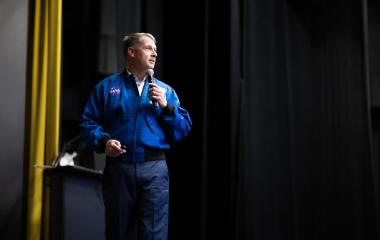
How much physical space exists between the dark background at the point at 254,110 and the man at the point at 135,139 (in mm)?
1055

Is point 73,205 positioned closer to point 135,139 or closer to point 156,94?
point 135,139

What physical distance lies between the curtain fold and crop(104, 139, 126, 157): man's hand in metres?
1.15

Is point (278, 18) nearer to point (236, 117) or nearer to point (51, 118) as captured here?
point (236, 117)

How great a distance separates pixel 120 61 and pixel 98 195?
83cm

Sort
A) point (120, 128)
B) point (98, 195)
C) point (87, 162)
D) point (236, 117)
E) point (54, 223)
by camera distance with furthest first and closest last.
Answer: point (87, 162), point (236, 117), point (98, 195), point (54, 223), point (120, 128)

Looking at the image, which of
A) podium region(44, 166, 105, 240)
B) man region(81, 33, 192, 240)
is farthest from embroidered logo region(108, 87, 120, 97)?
podium region(44, 166, 105, 240)

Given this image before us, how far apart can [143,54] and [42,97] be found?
3.67ft

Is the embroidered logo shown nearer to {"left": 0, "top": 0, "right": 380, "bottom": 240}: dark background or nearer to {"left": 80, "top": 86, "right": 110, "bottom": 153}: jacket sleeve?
{"left": 80, "top": 86, "right": 110, "bottom": 153}: jacket sleeve

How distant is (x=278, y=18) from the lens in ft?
Answer: 10.4

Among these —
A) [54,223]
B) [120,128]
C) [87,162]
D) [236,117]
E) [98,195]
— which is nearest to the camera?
[120,128]

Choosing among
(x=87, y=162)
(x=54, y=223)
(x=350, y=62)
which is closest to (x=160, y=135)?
(x=54, y=223)

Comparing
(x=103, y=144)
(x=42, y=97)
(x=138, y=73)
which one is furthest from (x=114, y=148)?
(x=42, y=97)

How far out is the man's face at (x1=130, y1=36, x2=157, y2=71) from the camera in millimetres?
2004

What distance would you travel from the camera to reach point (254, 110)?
3.04m
